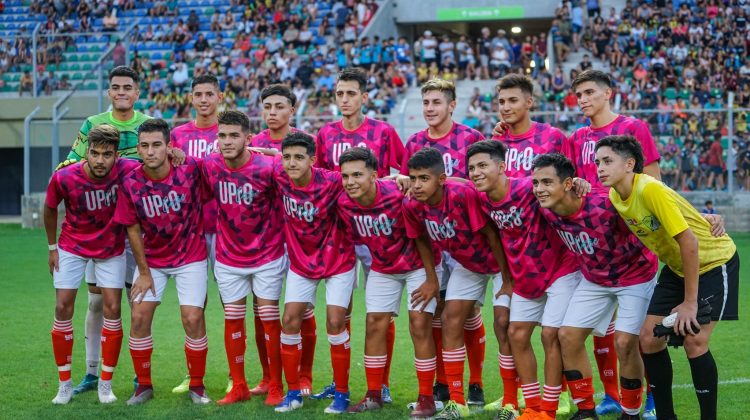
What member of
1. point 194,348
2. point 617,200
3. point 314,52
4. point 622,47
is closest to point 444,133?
point 617,200

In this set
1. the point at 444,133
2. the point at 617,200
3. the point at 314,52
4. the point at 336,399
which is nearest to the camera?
the point at 617,200

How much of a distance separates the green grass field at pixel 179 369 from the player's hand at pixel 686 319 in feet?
4.04

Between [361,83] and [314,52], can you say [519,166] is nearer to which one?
[361,83]

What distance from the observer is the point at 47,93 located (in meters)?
25.4

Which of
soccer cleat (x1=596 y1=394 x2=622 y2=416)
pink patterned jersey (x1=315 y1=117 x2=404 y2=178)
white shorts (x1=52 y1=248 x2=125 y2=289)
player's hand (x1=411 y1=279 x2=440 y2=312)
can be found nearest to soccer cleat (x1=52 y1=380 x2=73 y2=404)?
white shorts (x1=52 y1=248 x2=125 y2=289)

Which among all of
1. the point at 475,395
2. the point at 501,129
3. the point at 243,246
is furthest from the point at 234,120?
the point at 475,395

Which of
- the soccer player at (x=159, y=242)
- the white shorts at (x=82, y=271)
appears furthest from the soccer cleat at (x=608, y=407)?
the white shorts at (x=82, y=271)

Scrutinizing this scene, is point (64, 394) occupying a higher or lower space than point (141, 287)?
lower

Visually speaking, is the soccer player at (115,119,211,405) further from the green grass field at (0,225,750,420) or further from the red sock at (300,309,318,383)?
the red sock at (300,309,318,383)

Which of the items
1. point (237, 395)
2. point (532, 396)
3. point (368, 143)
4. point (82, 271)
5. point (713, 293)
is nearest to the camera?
point (713, 293)

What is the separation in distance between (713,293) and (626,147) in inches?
41.4

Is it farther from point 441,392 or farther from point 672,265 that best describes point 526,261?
point 441,392

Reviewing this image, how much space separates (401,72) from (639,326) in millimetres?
20715

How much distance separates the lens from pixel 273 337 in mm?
7160
